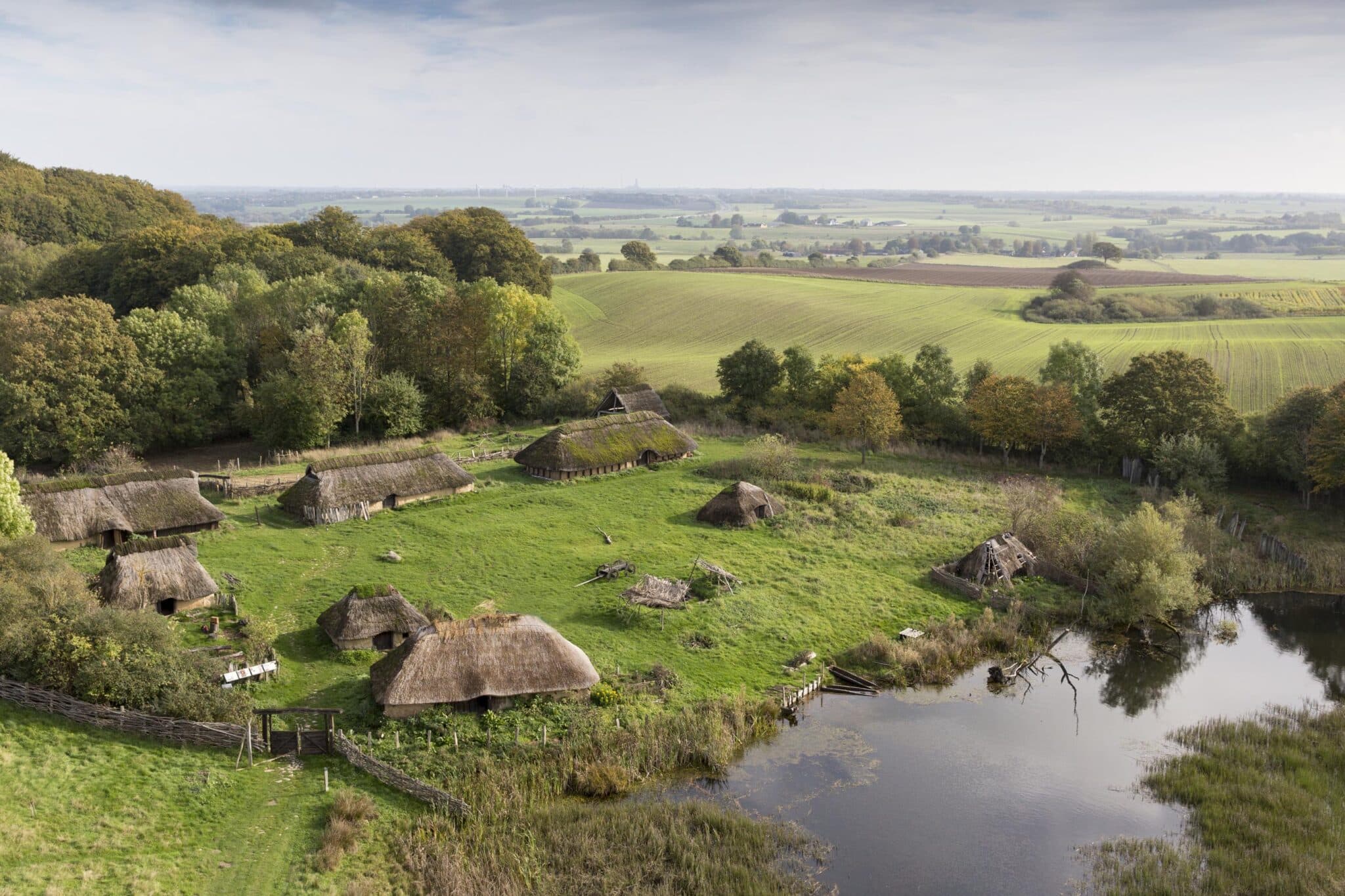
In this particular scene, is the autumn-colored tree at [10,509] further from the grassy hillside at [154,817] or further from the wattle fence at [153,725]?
the wattle fence at [153,725]

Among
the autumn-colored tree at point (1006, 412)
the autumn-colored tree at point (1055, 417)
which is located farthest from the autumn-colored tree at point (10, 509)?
the autumn-colored tree at point (1055, 417)

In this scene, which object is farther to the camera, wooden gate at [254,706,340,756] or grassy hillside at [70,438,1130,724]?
grassy hillside at [70,438,1130,724]

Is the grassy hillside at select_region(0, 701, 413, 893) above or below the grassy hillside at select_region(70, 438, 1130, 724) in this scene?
below

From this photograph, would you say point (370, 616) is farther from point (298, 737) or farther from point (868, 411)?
point (868, 411)

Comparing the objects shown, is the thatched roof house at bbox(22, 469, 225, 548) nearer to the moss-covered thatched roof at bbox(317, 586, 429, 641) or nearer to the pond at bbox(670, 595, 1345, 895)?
the moss-covered thatched roof at bbox(317, 586, 429, 641)

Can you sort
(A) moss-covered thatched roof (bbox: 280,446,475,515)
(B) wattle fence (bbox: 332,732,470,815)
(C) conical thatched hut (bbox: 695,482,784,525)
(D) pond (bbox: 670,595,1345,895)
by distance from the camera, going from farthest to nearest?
1. (C) conical thatched hut (bbox: 695,482,784,525)
2. (A) moss-covered thatched roof (bbox: 280,446,475,515)
3. (B) wattle fence (bbox: 332,732,470,815)
4. (D) pond (bbox: 670,595,1345,895)

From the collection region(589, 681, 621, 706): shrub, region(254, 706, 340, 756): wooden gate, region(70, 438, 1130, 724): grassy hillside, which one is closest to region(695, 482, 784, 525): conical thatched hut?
region(70, 438, 1130, 724): grassy hillside

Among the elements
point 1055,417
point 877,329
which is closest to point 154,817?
point 1055,417
